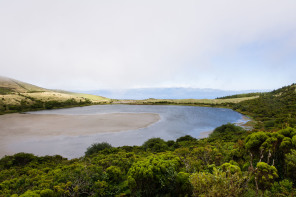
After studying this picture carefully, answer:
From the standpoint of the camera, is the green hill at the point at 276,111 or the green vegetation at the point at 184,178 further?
the green hill at the point at 276,111

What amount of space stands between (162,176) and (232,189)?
3290 millimetres

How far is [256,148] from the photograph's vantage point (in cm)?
778

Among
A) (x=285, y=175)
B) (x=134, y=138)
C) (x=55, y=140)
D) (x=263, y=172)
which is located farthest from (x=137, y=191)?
(x=55, y=140)

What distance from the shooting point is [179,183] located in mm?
6000

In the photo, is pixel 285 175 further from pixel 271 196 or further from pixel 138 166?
pixel 138 166

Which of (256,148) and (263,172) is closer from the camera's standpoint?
(263,172)

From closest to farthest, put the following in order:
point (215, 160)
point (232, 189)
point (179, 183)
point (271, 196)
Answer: point (232, 189) < point (271, 196) < point (179, 183) < point (215, 160)

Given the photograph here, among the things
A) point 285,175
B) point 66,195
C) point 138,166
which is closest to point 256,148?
point 285,175

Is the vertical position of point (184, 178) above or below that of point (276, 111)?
below

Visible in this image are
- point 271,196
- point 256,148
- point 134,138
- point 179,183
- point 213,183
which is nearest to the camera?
point 213,183

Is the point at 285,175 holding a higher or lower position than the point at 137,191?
higher

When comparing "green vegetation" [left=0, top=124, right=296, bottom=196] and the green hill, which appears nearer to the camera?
"green vegetation" [left=0, top=124, right=296, bottom=196]

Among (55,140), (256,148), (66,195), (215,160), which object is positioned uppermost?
(256,148)

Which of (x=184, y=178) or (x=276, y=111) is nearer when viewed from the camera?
(x=184, y=178)
